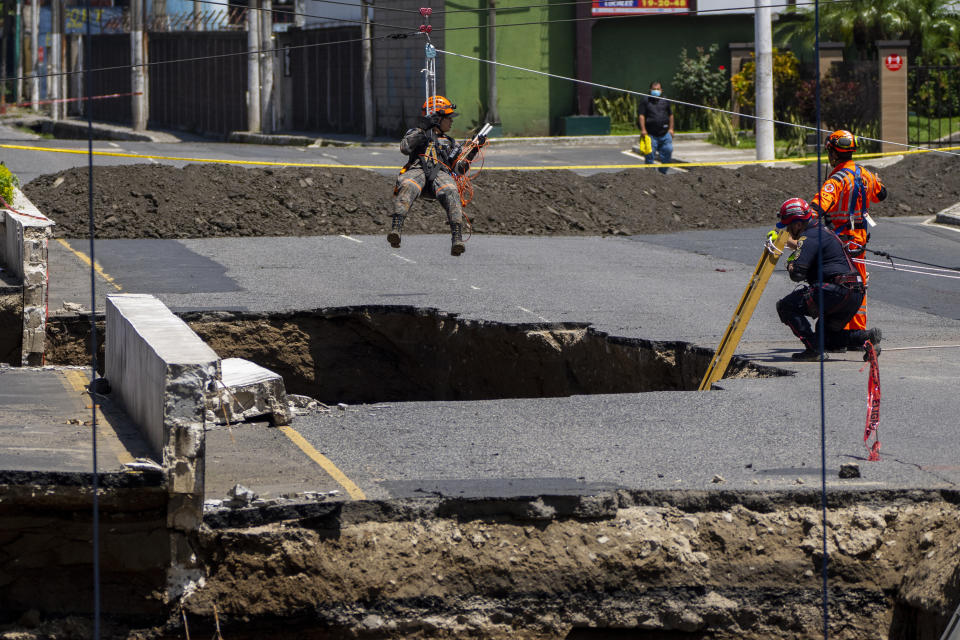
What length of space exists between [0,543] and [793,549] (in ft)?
14.0

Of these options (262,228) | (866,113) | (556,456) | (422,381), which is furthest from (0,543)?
(866,113)

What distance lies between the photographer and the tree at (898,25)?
102ft

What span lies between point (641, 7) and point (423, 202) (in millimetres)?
14191

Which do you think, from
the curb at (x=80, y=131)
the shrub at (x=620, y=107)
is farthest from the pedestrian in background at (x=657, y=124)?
the curb at (x=80, y=131)

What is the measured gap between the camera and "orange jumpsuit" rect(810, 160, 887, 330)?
36.9ft

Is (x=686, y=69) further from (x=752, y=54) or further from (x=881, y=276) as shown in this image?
(x=881, y=276)

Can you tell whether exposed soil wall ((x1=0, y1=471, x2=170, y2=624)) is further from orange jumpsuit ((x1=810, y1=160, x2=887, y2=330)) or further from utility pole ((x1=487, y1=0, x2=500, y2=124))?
utility pole ((x1=487, y1=0, x2=500, y2=124))

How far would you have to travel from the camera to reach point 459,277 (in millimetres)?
16031

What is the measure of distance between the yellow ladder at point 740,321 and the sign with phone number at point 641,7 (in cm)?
2308

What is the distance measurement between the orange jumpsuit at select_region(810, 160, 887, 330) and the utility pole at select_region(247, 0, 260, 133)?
22626 millimetres

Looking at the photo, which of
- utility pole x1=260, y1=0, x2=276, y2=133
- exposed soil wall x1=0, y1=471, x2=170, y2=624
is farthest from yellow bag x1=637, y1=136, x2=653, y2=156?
exposed soil wall x1=0, y1=471, x2=170, y2=624

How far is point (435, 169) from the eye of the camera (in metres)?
11.9

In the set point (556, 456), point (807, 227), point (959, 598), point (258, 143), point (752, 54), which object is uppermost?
point (752, 54)

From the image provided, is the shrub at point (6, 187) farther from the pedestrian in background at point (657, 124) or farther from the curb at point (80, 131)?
the curb at point (80, 131)
